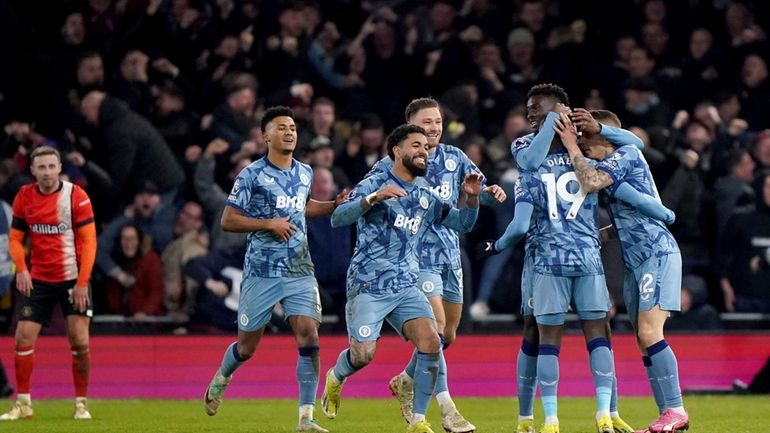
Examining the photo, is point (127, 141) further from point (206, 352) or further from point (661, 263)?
point (661, 263)

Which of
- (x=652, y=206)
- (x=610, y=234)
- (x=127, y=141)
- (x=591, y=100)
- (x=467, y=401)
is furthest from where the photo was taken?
(x=591, y=100)

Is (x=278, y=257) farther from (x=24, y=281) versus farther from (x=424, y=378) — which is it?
(x=24, y=281)

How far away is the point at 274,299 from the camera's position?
11805 millimetres

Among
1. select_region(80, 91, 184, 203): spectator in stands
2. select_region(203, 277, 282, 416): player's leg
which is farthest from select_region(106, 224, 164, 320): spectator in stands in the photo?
select_region(203, 277, 282, 416): player's leg

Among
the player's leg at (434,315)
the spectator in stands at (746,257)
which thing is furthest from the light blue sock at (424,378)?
the spectator in stands at (746,257)

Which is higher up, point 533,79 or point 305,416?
point 533,79

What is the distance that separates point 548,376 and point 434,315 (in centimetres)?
135

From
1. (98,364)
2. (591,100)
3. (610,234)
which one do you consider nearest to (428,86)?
(591,100)

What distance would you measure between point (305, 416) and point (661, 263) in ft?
10.3

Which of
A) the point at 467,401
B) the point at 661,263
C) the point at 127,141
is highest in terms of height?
the point at 127,141

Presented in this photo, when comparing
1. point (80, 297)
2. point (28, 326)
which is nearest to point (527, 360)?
point (80, 297)

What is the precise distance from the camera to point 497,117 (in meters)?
19.8

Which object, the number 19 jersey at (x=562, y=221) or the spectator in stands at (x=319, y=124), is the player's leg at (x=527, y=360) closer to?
the number 19 jersey at (x=562, y=221)

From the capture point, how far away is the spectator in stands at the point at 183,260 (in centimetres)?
1691
